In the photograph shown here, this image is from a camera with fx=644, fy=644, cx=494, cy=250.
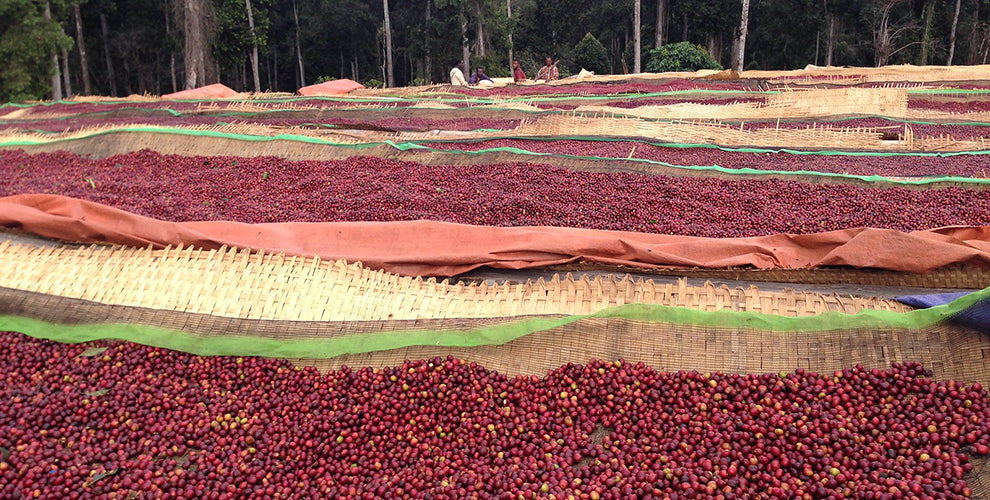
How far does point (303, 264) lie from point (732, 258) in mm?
2298

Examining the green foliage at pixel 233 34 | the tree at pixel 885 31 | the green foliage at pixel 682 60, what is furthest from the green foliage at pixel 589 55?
the green foliage at pixel 233 34

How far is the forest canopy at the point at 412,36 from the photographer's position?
20.2 m

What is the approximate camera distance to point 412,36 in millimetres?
27297

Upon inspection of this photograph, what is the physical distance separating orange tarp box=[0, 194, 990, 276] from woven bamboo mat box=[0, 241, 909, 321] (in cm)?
15

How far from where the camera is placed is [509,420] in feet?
8.09

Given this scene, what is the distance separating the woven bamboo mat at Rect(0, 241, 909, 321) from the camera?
300 cm

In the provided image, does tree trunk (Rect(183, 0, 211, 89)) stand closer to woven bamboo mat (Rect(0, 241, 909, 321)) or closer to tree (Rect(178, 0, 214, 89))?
tree (Rect(178, 0, 214, 89))

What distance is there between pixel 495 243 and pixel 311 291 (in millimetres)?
1051

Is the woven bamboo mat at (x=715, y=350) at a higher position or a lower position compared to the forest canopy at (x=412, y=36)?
lower

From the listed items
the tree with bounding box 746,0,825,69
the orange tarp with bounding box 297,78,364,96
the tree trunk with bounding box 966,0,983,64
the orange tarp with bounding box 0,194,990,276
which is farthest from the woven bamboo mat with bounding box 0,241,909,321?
the tree with bounding box 746,0,825,69

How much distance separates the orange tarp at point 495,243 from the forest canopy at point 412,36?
1671cm

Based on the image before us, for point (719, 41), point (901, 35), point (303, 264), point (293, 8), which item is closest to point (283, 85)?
point (293, 8)

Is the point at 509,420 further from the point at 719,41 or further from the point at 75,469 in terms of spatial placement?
the point at 719,41

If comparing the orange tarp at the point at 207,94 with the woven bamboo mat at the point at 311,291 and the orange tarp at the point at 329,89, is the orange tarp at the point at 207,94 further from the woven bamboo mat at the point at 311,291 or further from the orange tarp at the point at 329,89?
the woven bamboo mat at the point at 311,291
